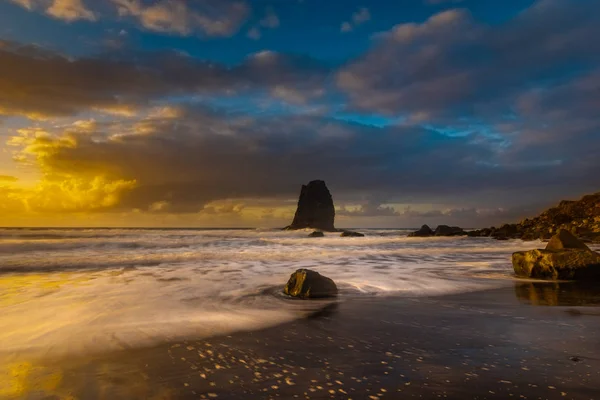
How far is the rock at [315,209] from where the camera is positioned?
114312 mm

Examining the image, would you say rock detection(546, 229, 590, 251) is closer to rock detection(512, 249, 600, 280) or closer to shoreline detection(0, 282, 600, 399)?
rock detection(512, 249, 600, 280)

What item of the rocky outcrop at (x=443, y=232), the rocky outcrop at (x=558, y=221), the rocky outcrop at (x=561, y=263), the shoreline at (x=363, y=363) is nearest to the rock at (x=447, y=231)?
the rocky outcrop at (x=443, y=232)

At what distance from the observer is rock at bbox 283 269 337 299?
9805 mm

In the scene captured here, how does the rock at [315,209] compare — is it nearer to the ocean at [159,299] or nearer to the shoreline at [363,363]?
the ocean at [159,299]

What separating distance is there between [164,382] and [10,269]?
1922cm

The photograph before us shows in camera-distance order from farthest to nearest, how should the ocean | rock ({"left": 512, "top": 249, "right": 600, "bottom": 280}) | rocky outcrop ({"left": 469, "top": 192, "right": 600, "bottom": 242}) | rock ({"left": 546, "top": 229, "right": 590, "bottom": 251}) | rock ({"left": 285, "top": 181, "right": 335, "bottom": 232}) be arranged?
rock ({"left": 285, "top": 181, "right": 335, "bottom": 232})
rocky outcrop ({"left": 469, "top": 192, "right": 600, "bottom": 242})
rock ({"left": 546, "top": 229, "right": 590, "bottom": 251})
rock ({"left": 512, "top": 249, "right": 600, "bottom": 280})
the ocean

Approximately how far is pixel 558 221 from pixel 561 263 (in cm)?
4173

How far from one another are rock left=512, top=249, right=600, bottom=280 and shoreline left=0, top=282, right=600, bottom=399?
5879 mm

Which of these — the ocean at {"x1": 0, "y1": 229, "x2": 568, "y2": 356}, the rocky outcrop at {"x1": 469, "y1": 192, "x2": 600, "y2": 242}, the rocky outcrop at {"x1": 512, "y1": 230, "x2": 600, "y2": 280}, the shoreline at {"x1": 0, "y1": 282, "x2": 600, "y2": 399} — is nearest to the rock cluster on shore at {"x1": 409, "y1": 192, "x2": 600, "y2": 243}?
the rocky outcrop at {"x1": 469, "y1": 192, "x2": 600, "y2": 242}

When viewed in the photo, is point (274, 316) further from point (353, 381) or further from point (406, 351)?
Answer: point (353, 381)

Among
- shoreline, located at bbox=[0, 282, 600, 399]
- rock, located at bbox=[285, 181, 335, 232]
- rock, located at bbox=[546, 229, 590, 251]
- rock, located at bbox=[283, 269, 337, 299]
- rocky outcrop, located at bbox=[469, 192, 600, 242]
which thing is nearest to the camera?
shoreline, located at bbox=[0, 282, 600, 399]

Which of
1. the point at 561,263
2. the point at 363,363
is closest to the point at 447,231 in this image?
the point at 561,263

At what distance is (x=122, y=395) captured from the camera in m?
3.96

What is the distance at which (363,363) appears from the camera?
15.6ft
